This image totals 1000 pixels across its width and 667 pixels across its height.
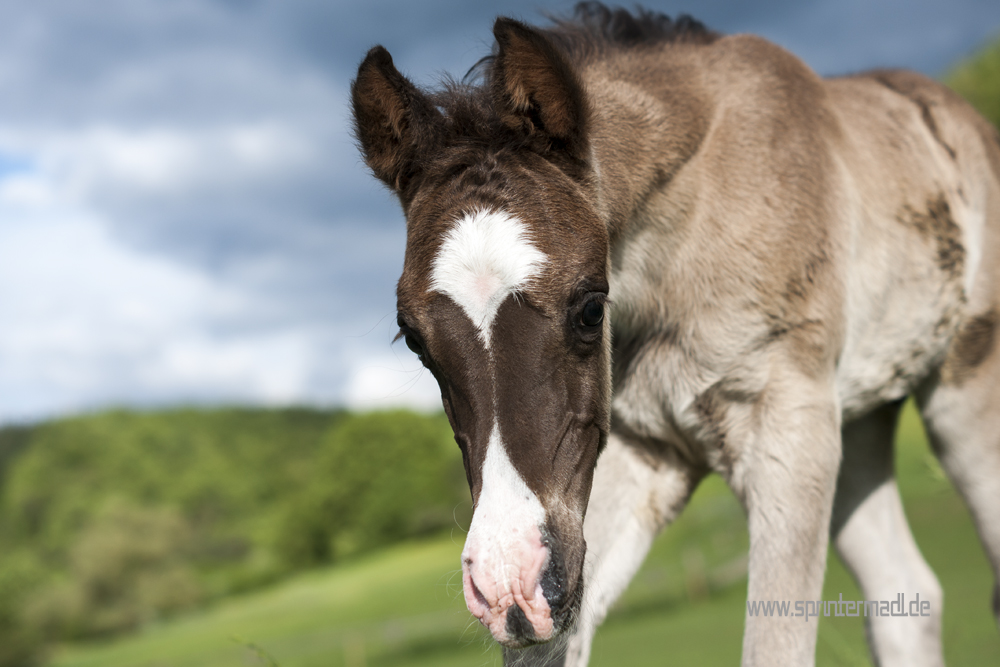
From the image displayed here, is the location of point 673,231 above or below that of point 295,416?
below

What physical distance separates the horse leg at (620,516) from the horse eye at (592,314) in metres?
1.16

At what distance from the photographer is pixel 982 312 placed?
4.36 meters

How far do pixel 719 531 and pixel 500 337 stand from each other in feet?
129

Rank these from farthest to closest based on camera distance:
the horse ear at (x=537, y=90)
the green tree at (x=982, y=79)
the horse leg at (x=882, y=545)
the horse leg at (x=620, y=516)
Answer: the green tree at (x=982, y=79)
the horse leg at (x=882, y=545)
the horse leg at (x=620, y=516)
the horse ear at (x=537, y=90)

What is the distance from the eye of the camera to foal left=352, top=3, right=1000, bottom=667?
2193mm

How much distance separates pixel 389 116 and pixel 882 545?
3.60 meters

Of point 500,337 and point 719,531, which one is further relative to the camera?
point 719,531

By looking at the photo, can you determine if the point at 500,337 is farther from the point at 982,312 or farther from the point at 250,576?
the point at 250,576

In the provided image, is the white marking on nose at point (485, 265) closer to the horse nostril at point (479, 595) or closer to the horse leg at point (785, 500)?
the horse nostril at point (479, 595)

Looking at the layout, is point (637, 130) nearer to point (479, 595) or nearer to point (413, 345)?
point (413, 345)

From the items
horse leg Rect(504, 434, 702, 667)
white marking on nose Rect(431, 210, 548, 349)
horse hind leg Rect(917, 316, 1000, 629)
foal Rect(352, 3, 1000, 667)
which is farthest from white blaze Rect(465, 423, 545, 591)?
horse hind leg Rect(917, 316, 1000, 629)

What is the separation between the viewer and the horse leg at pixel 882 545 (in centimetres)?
425

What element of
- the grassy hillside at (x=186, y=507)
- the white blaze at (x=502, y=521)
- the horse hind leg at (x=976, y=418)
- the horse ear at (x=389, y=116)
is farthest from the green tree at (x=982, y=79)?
the grassy hillside at (x=186, y=507)

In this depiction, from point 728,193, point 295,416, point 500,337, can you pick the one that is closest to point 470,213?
point 500,337
